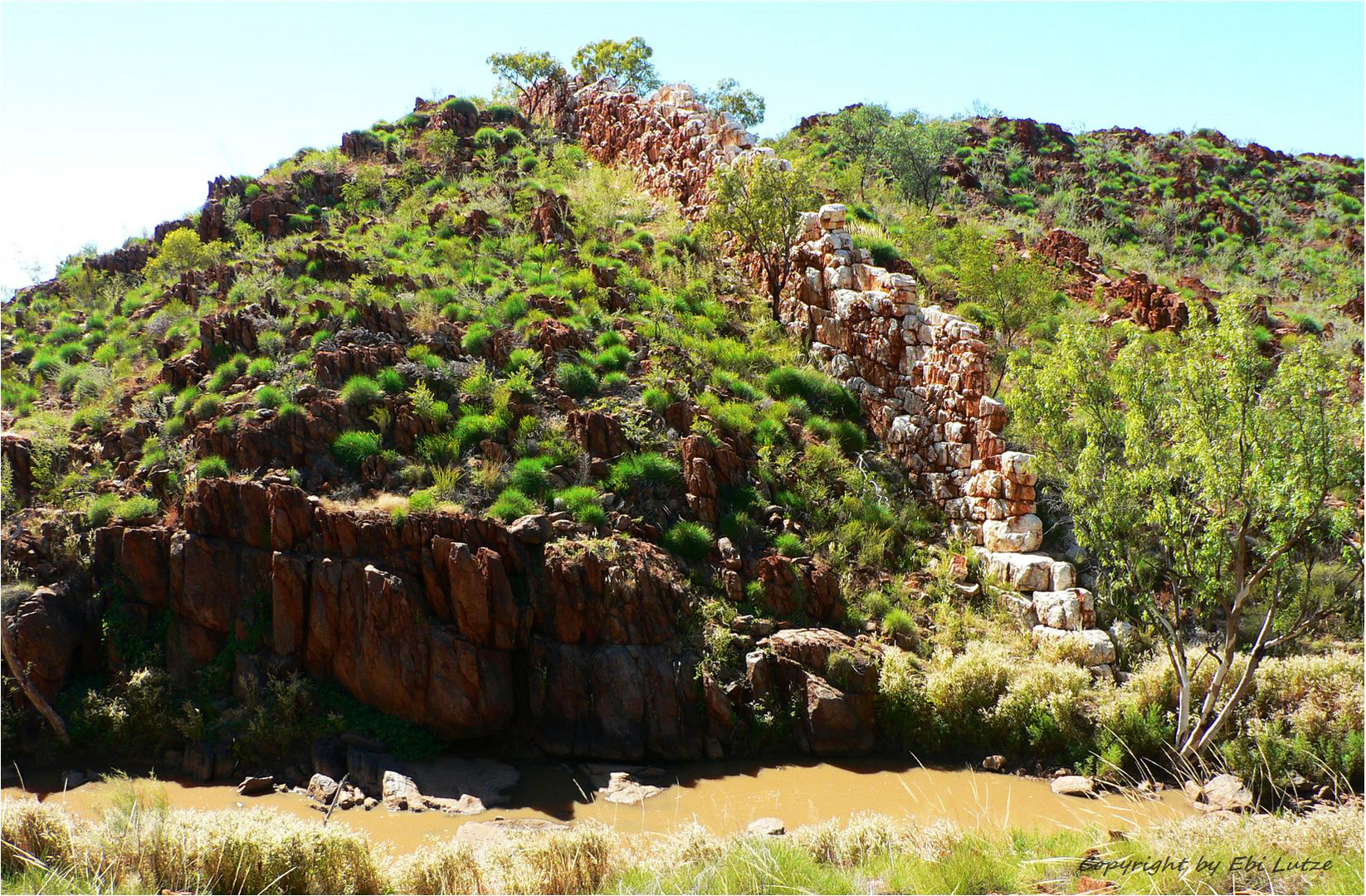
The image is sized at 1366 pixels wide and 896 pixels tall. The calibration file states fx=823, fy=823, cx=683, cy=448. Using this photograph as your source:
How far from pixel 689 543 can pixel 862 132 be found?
26736 millimetres

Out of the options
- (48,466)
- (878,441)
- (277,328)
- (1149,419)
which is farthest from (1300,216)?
(48,466)

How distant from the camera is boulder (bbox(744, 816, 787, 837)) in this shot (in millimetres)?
8969

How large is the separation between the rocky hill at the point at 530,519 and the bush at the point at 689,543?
0.13ft

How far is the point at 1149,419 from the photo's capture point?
1050 cm

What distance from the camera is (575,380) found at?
15375 mm

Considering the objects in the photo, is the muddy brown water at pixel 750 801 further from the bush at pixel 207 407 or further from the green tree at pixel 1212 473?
the bush at pixel 207 407

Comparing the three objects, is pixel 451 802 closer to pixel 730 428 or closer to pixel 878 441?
pixel 730 428

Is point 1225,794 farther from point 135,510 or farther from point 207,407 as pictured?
point 207,407

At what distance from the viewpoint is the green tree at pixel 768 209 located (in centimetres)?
1947

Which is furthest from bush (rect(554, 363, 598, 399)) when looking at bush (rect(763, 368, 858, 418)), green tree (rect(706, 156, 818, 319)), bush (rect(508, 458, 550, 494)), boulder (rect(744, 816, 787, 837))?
boulder (rect(744, 816, 787, 837))

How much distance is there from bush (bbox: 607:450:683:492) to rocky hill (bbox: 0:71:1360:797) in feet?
0.15

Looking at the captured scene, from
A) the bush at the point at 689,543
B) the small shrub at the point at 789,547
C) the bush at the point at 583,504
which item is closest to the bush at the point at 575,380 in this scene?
the bush at the point at 583,504

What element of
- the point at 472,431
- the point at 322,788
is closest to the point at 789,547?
the point at 472,431

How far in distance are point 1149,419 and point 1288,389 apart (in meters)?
1.89
